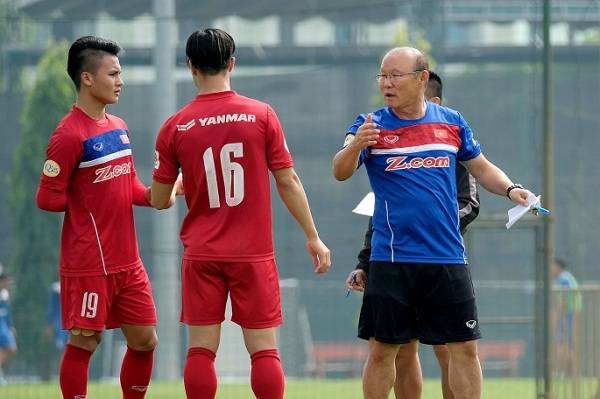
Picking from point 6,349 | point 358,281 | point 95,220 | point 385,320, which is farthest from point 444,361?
point 6,349

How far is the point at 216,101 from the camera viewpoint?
7.05 m

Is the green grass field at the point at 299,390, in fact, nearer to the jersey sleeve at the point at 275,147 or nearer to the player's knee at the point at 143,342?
the player's knee at the point at 143,342

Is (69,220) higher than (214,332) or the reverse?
higher

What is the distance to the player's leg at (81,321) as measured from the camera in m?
7.66

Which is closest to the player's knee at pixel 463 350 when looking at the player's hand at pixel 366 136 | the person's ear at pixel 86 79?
the player's hand at pixel 366 136

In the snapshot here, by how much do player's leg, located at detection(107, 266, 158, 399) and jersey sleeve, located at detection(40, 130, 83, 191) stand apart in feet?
1.91

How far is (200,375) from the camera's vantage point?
23.2ft

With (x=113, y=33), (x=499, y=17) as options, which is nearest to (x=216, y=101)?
(x=113, y=33)

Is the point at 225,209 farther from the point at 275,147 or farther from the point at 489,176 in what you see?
the point at 489,176

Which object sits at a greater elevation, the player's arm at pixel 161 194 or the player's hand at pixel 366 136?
the player's hand at pixel 366 136

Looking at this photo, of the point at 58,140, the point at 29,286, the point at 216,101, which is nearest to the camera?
the point at 216,101

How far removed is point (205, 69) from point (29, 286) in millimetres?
6160

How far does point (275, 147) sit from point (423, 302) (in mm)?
1066

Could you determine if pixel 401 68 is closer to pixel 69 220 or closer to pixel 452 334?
pixel 452 334
